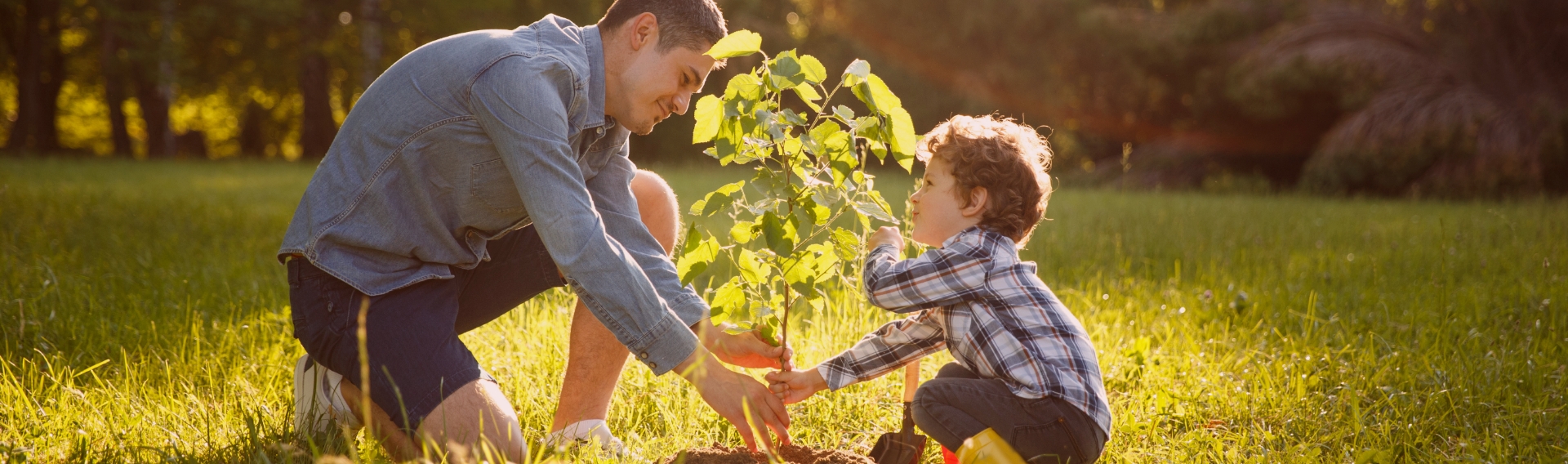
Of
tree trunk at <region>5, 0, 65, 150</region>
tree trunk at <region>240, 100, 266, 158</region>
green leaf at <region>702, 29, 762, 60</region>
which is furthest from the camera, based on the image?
tree trunk at <region>240, 100, 266, 158</region>

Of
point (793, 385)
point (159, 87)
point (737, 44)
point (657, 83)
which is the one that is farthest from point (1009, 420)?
point (159, 87)

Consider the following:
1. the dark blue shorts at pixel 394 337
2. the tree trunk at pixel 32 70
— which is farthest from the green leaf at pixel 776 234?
the tree trunk at pixel 32 70

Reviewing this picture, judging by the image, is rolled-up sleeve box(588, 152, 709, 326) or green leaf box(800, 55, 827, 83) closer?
green leaf box(800, 55, 827, 83)

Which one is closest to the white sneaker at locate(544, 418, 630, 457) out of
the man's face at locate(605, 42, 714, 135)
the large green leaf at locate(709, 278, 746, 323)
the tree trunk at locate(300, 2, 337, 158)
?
the large green leaf at locate(709, 278, 746, 323)

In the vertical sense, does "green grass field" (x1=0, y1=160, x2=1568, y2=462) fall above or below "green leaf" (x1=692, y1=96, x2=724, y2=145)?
below

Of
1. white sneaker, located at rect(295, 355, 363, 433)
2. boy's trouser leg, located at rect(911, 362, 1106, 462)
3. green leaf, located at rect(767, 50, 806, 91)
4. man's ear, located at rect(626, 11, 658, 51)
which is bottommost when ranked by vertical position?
white sneaker, located at rect(295, 355, 363, 433)

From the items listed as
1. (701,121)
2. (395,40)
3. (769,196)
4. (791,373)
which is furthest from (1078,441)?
(395,40)

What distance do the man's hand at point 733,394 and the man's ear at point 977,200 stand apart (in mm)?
650

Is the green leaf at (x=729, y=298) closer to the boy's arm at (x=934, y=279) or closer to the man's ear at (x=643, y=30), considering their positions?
the boy's arm at (x=934, y=279)

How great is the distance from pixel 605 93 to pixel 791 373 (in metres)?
0.82

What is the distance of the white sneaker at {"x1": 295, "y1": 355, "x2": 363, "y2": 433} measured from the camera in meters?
2.27

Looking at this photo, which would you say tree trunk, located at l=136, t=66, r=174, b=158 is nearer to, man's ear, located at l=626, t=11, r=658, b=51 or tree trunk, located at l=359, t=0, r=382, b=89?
tree trunk, located at l=359, t=0, r=382, b=89

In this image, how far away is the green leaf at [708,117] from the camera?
1.86 m

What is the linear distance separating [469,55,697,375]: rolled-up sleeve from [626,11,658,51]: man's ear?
31 cm
